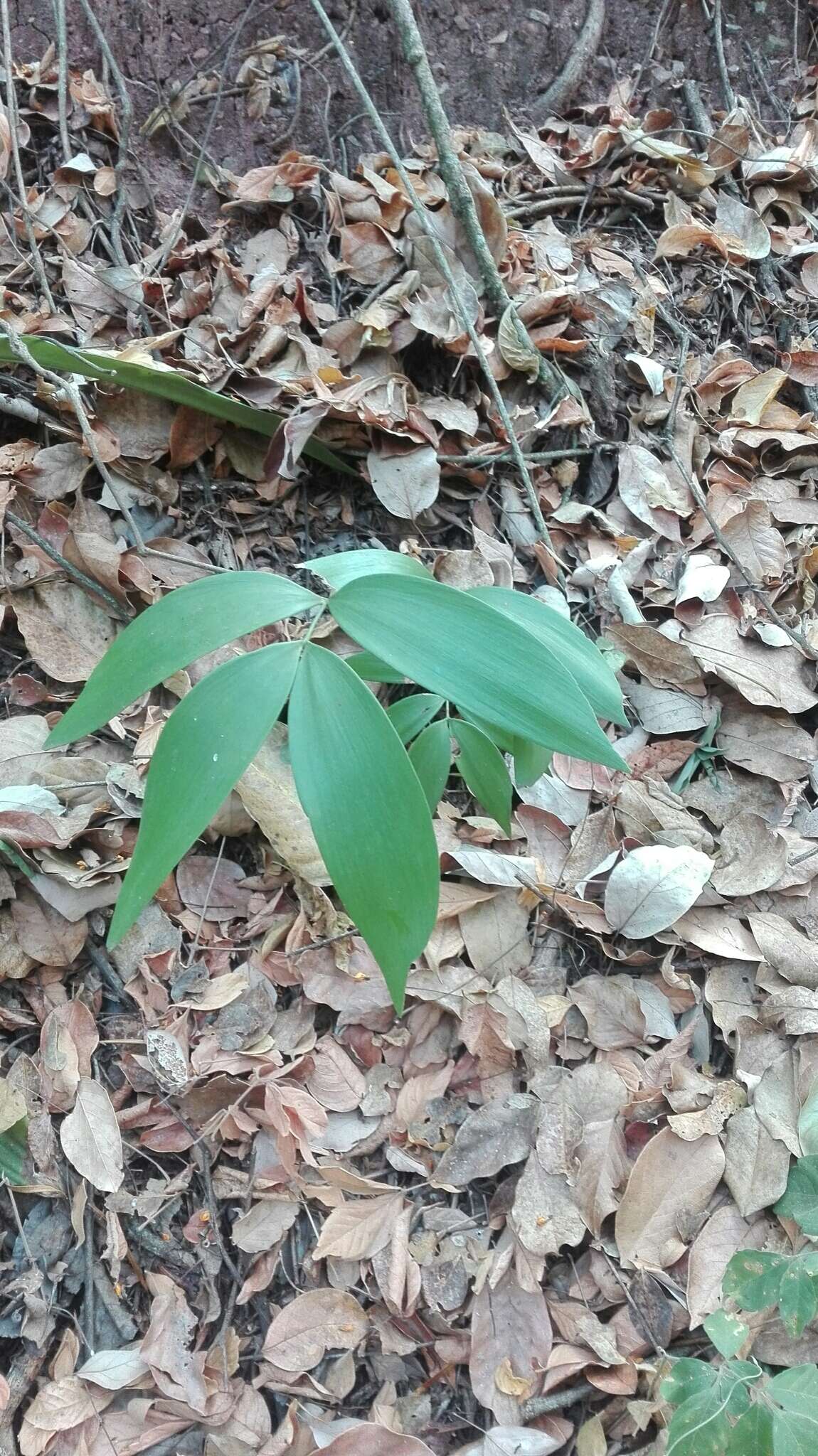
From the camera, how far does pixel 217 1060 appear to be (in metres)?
1.06

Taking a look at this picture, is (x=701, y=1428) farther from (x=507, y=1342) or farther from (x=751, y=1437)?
(x=507, y=1342)

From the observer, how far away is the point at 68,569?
50.0 inches

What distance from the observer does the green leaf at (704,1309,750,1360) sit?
0.81m

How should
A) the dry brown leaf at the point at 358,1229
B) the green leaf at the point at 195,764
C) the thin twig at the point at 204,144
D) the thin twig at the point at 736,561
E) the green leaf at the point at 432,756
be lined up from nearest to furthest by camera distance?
the green leaf at the point at 195,764
the green leaf at the point at 432,756
the dry brown leaf at the point at 358,1229
the thin twig at the point at 736,561
the thin twig at the point at 204,144

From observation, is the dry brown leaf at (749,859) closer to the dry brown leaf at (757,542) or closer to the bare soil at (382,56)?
the dry brown leaf at (757,542)

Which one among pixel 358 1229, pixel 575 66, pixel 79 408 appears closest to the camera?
pixel 358 1229

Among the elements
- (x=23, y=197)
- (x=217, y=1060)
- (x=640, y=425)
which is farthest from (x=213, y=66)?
(x=217, y=1060)

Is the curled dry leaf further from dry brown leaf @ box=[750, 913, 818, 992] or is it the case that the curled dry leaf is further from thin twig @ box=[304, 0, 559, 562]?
thin twig @ box=[304, 0, 559, 562]

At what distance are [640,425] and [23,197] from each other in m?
1.13

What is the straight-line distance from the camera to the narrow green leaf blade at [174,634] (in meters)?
0.65

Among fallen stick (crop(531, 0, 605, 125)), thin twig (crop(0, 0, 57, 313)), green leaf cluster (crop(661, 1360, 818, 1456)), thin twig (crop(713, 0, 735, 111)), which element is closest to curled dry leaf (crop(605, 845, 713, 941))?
green leaf cluster (crop(661, 1360, 818, 1456))

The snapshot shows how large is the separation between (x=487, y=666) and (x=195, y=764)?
22cm

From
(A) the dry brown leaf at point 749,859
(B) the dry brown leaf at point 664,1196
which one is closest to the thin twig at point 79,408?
(A) the dry brown leaf at point 749,859

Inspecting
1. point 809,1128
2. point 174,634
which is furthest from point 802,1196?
point 174,634
